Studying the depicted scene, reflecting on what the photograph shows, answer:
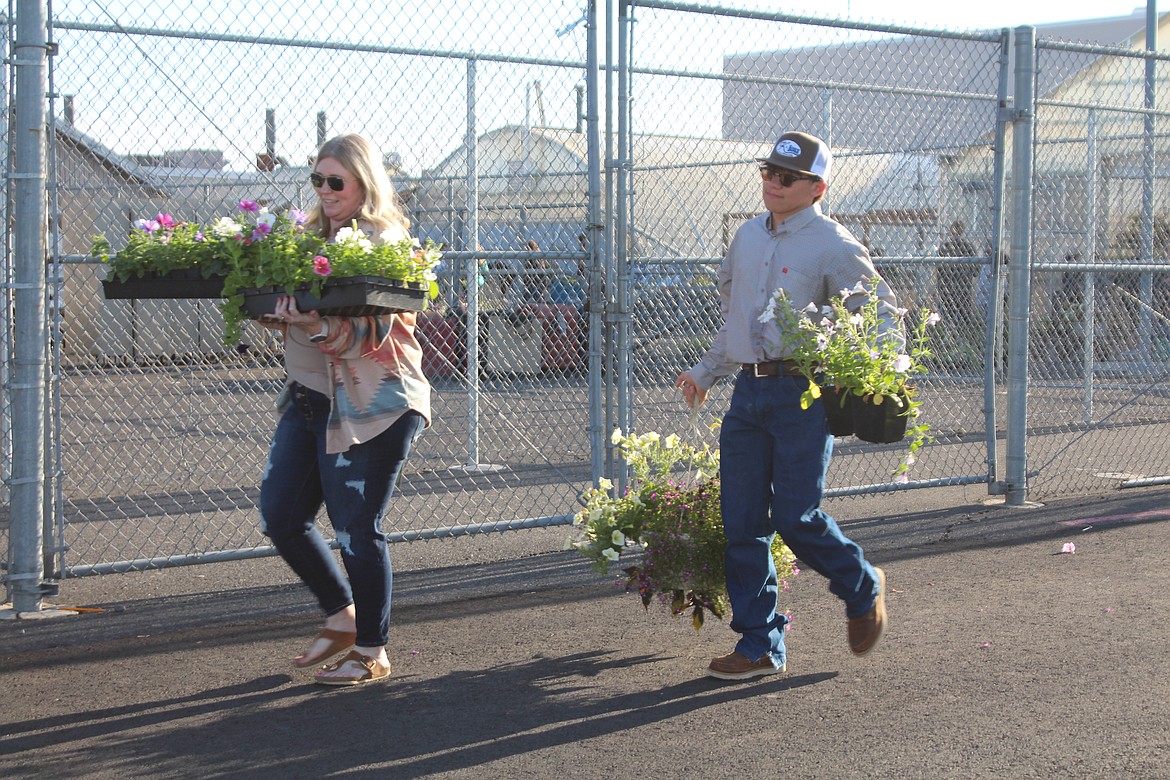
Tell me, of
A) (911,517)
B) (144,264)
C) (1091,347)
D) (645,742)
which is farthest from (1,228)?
(1091,347)

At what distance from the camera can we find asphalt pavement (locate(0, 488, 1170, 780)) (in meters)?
3.96

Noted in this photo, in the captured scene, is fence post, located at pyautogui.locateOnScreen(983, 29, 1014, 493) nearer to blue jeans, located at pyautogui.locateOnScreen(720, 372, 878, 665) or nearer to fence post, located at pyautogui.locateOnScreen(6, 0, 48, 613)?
blue jeans, located at pyautogui.locateOnScreen(720, 372, 878, 665)

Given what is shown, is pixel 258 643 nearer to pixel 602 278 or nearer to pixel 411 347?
pixel 411 347

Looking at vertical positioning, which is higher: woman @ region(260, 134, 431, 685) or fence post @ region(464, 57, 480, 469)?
fence post @ region(464, 57, 480, 469)

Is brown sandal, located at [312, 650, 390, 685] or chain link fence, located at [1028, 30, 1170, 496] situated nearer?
brown sandal, located at [312, 650, 390, 685]

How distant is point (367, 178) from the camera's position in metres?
4.62

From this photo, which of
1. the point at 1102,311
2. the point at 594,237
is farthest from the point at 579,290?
the point at 1102,311

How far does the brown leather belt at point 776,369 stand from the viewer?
461cm

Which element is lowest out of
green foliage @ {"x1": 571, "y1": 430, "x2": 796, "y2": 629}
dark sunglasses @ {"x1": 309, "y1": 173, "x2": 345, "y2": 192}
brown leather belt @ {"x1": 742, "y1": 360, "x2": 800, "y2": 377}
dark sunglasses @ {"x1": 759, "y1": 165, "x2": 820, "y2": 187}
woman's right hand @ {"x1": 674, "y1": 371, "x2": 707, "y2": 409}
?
green foliage @ {"x1": 571, "y1": 430, "x2": 796, "y2": 629}

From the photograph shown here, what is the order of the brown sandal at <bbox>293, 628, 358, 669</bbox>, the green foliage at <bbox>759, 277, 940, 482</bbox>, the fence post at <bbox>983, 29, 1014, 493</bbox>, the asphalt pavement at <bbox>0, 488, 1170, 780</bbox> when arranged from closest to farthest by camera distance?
the asphalt pavement at <bbox>0, 488, 1170, 780</bbox>, the green foliage at <bbox>759, 277, 940, 482</bbox>, the brown sandal at <bbox>293, 628, 358, 669</bbox>, the fence post at <bbox>983, 29, 1014, 493</bbox>

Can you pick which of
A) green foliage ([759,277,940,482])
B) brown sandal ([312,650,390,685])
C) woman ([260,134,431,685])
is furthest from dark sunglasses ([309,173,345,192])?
brown sandal ([312,650,390,685])

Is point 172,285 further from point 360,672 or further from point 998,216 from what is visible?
point 998,216

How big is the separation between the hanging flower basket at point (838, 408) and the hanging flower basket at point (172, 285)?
2.16m

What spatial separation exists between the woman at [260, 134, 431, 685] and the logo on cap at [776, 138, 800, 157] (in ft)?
4.53
